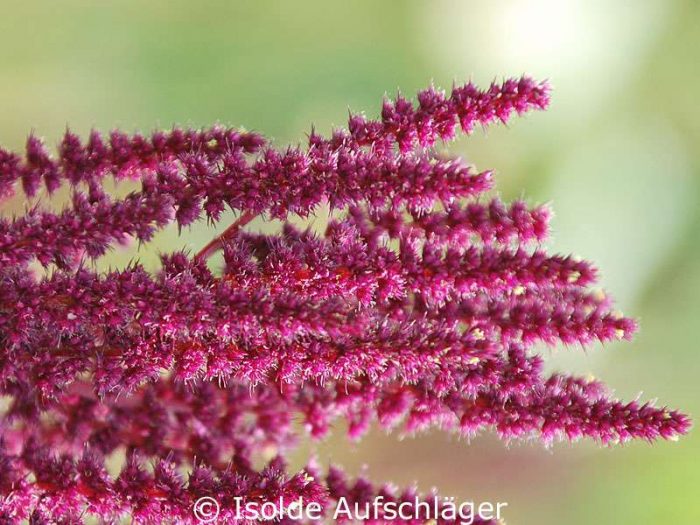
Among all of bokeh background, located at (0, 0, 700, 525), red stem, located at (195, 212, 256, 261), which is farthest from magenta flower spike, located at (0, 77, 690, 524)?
bokeh background, located at (0, 0, 700, 525)

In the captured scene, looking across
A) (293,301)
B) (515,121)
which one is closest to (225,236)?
(293,301)

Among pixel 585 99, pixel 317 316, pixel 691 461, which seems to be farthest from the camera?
pixel 585 99

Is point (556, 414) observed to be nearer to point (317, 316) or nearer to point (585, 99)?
point (317, 316)

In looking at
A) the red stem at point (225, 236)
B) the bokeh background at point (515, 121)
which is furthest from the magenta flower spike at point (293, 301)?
the bokeh background at point (515, 121)

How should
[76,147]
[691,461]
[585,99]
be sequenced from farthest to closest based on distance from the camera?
[585,99], [691,461], [76,147]

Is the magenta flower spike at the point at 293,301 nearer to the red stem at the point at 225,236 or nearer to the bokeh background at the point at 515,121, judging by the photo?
the red stem at the point at 225,236

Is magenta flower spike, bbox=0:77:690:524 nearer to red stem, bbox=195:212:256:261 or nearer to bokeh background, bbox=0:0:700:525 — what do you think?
red stem, bbox=195:212:256:261

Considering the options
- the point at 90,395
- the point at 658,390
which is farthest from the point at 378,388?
the point at 658,390
